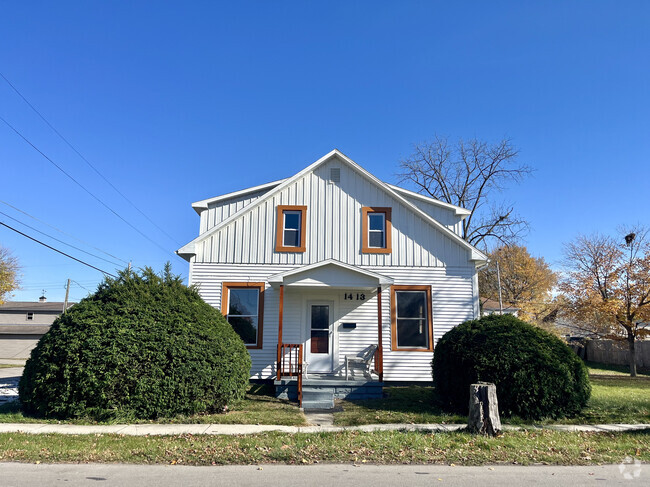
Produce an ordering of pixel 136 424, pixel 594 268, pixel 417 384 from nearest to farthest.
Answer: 1. pixel 136 424
2. pixel 417 384
3. pixel 594 268

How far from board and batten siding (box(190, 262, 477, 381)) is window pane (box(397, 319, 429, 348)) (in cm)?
29

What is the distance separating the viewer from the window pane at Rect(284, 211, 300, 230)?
46.5 ft

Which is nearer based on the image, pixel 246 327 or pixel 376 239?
pixel 246 327

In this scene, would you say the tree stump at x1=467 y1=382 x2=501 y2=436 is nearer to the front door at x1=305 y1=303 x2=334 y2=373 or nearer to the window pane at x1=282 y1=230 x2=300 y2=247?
the front door at x1=305 y1=303 x2=334 y2=373

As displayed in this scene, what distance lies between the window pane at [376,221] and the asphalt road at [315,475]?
30.1 ft

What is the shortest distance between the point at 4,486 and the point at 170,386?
3519 millimetres

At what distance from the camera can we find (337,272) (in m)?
12.5

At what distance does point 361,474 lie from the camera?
5.41 meters

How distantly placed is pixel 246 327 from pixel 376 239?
16.0ft

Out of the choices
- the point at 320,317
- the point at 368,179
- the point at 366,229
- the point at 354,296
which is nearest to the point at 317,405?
the point at 320,317

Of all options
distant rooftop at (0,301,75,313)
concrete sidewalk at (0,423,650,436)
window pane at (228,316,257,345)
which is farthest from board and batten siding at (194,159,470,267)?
distant rooftop at (0,301,75,313)

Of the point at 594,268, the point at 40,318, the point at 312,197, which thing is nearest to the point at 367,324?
the point at 312,197

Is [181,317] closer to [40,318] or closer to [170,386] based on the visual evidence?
[170,386]

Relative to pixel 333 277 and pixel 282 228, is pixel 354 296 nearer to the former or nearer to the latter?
pixel 333 277
